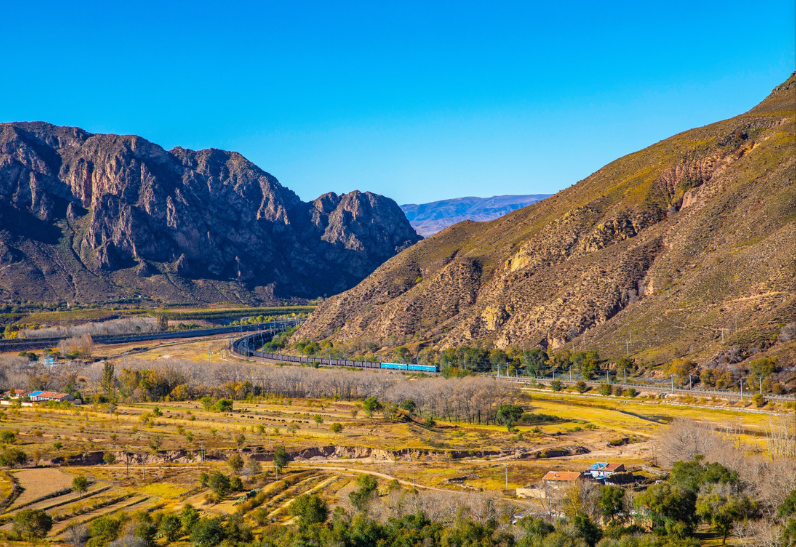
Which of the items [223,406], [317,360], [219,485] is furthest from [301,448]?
[317,360]

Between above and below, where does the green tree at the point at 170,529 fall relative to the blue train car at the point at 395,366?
below

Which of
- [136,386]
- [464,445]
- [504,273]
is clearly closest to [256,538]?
[464,445]

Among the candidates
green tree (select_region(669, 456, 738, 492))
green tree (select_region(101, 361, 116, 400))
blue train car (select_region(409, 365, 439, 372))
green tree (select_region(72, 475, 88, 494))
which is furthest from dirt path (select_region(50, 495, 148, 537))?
blue train car (select_region(409, 365, 439, 372))

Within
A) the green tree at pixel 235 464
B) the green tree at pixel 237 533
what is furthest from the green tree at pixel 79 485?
the green tree at pixel 237 533

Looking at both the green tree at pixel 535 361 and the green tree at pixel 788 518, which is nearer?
the green tree at pixel 788 518

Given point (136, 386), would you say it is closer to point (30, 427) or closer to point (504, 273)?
point (30, 427)

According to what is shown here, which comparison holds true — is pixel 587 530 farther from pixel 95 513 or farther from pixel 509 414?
pixel 509 414

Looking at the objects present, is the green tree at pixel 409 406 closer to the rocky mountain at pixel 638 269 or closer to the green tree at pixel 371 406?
the green tree at pixel 371 406
